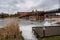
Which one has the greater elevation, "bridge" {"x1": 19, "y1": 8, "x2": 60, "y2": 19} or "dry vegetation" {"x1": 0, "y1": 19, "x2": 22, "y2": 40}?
"bridge" {"x1": 19, "y1": 8, "x2": 60, "y2": 19}

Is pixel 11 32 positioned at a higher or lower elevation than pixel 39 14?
lower

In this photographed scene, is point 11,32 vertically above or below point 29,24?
below

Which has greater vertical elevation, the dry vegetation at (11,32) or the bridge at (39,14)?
the bridge at (39,14)

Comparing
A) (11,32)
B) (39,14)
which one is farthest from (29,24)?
(11,32)

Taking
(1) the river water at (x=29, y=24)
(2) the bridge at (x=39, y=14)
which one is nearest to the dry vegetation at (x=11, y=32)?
(1) the river water at (x=29, y=24)

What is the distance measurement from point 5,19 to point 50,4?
1.24 meters

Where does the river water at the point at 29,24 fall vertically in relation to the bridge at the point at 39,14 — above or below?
below

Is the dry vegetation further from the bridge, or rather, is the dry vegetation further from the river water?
the bridge

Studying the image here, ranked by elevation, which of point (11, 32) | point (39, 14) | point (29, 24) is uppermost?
point (39, 14)

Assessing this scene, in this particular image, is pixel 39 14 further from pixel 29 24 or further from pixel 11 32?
pixel 11 32

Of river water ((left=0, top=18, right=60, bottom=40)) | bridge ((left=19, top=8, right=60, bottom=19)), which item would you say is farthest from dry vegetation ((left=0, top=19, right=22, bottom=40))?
bridge ((left=19, top=8, right=60, bottom=19))

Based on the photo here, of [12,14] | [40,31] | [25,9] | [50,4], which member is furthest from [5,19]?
[50,4]

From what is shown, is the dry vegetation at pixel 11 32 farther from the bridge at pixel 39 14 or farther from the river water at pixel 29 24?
the bridge at pixel 39 14

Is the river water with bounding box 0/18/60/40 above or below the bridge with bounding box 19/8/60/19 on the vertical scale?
below
